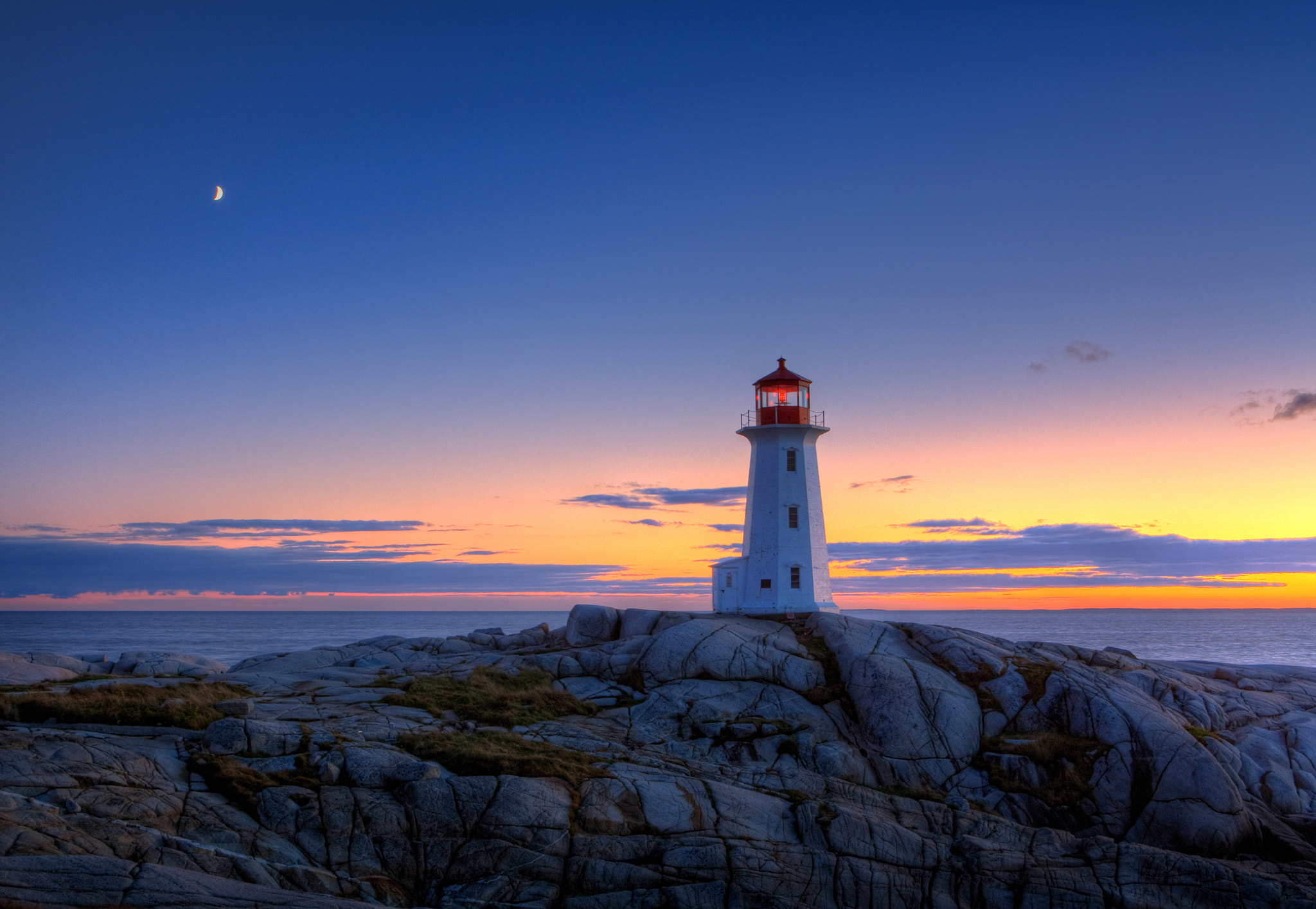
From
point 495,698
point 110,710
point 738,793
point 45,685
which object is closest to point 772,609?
point 495,698

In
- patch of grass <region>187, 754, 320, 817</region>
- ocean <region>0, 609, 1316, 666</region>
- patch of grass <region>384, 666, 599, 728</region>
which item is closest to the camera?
patch of grass <region>187, 754, 320, 817</region>

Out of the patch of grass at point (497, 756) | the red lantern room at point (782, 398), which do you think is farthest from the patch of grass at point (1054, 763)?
the red lantern room at point (782, 398)

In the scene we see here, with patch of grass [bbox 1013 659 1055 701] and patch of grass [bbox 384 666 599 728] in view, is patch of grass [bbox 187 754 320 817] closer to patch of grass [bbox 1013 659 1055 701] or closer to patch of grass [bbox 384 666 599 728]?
patch of grass [bbox 384 666 599 728]

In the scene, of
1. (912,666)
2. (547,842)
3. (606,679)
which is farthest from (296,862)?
(912,666)

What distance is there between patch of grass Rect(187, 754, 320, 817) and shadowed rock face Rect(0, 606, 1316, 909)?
4.7 inches

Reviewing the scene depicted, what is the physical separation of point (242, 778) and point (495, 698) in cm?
1009

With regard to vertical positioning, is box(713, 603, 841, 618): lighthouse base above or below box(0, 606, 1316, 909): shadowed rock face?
above

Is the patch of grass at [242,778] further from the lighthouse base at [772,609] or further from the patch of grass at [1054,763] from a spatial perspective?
the lighthouse base at [772,609]

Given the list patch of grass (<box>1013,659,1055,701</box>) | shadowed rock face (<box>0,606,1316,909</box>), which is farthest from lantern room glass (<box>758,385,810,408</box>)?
patch of grass (<box>1013,659,1055,701</box>)

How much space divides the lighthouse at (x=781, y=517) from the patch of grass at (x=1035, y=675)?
34.3ft

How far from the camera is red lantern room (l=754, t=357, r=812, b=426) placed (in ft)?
128

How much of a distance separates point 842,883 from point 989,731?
1107 cm

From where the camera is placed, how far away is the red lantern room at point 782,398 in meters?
39.0

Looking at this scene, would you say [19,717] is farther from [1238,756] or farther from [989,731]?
[1238,756]
